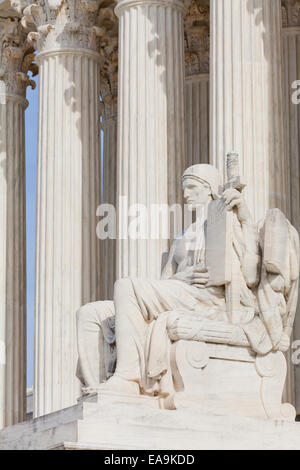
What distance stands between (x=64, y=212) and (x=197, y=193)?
548 inches

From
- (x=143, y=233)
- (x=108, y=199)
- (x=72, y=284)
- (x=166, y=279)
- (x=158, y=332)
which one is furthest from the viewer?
(x=108, y=199)

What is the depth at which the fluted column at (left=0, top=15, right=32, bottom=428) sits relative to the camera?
4894 cm

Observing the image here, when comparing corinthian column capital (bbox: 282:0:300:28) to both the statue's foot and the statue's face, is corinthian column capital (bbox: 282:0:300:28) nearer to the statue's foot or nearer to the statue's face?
the statue's face

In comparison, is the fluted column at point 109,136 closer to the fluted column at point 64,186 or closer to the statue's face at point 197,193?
the fluted column at point 64,186

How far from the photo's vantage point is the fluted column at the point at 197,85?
163ft

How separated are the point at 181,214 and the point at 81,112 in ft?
24.2

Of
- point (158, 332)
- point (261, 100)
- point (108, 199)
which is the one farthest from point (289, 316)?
point (108, 199)

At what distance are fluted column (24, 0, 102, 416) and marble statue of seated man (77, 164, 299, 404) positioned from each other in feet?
43.6

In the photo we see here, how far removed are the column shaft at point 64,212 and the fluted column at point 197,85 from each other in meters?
5.04

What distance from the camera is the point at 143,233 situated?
38469 mm

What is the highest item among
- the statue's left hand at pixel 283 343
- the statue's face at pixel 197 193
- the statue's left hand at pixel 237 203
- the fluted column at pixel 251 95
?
the fluted column at pixel 251 95

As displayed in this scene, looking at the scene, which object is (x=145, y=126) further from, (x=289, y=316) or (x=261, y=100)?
(x=289, y=316)

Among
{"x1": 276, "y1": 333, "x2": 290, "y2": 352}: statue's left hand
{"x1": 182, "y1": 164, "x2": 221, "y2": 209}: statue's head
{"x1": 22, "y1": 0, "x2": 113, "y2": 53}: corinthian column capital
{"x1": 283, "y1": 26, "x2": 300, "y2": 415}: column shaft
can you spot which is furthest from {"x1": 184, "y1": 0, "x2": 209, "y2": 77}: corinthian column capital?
{"x1": 276, "y1": 333, "x2": 290, "y2": 352}: statue's left hand

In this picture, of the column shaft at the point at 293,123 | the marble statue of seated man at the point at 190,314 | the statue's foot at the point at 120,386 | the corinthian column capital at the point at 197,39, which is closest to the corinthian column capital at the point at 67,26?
the corinthian column capital at the point at 197,39
